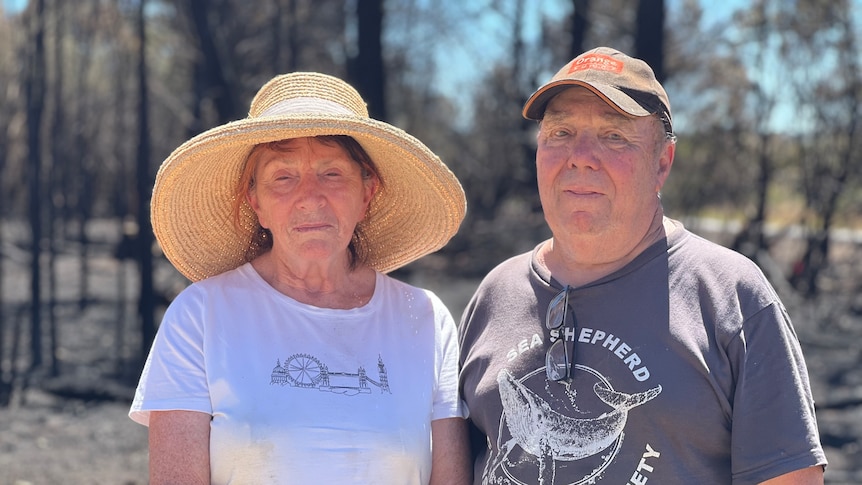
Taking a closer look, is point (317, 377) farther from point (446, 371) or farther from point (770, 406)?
point (770, 406)

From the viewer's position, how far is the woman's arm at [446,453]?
245 centimetres

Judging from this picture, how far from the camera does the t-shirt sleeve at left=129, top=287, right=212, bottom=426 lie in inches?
85.1

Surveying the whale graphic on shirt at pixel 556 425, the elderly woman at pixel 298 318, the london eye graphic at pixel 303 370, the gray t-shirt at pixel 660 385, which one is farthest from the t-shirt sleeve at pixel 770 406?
the london eye graphic at pixel 303 370

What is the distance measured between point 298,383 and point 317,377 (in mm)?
50

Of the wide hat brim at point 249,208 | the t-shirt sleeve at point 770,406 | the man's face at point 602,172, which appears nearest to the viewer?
the t-shirt sleeve at point 770,406

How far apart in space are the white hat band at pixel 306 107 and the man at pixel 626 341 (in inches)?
20.9

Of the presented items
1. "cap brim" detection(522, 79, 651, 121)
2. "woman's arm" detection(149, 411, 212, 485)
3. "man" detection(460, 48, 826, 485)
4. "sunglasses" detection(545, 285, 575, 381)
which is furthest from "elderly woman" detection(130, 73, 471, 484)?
"cap brim" detection(522, 79, 651, 121)

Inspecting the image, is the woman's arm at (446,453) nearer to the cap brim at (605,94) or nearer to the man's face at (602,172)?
the man's face at (602,172)

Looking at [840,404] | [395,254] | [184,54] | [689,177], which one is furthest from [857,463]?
[184,54]

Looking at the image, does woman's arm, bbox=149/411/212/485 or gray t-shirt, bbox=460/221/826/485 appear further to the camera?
woman's arm, bbox=149/411/212/485

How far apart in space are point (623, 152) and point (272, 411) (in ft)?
3.35

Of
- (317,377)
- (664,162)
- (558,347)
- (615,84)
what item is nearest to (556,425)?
(558,347)

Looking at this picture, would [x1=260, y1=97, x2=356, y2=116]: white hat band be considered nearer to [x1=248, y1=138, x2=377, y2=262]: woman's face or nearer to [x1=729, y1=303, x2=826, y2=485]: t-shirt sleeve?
[x1=248, y1=138, x2=377, y2=262]: woman's face

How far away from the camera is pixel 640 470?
6.86 feet
